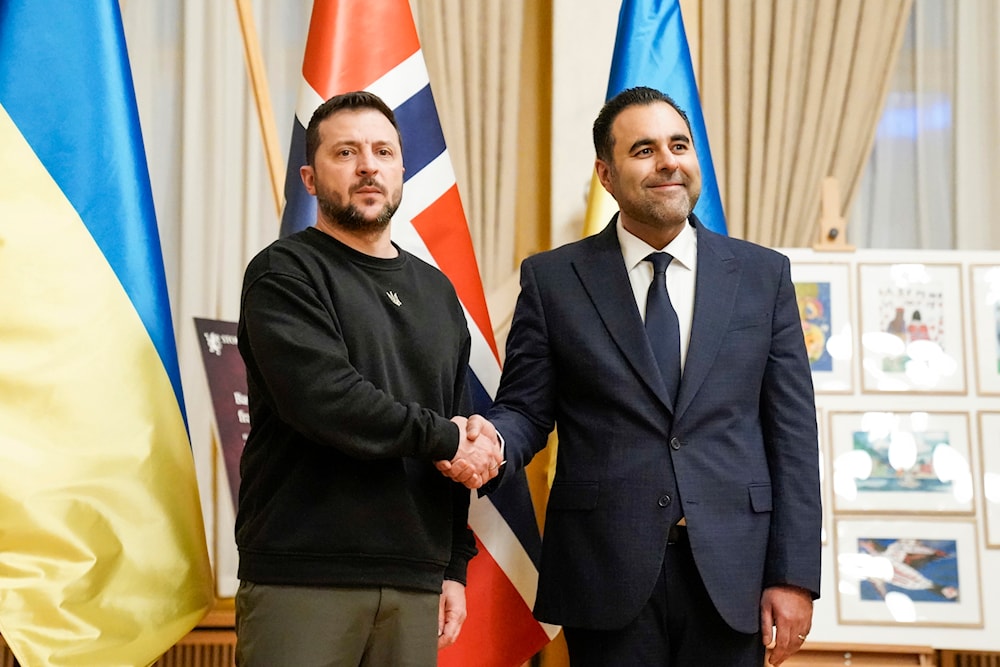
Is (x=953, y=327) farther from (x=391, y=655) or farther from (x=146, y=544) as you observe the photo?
(x=146, y=544)

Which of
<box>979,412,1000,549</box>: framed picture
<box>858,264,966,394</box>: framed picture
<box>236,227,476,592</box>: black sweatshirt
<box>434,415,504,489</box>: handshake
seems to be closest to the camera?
<box>236,227,476,592</box>: black sweatshirt

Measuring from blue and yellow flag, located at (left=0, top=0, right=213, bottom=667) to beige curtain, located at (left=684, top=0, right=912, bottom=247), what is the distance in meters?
1.91

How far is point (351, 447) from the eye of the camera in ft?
5.51

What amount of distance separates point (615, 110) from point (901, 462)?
134 cm

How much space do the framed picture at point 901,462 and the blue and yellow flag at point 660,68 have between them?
2.28ft

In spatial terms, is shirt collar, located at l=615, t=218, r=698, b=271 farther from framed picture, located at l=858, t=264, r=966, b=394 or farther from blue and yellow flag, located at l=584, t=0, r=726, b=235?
framed picture, located at l=858, t=264, r=966, b=394

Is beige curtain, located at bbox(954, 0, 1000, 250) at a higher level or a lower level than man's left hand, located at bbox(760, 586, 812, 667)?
higher

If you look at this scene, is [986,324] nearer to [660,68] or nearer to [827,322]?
[827,322]

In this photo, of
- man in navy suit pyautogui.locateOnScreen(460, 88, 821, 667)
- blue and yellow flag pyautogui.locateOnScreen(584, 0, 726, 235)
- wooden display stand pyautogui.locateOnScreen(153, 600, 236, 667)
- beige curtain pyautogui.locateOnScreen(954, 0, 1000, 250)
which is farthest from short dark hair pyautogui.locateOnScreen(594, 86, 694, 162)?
wooden display stand pyautogui.locateOnScreen(153, 600, 236, 667)

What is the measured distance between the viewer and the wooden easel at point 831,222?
289 cm

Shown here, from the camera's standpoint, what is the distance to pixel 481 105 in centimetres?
336

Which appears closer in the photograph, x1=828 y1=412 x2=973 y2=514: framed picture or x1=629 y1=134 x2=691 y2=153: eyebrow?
x1=629 y1=134 x2=691 y2=153: eyebrow

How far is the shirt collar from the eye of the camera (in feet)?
6.80

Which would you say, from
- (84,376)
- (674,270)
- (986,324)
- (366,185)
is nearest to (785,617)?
(674,270)
